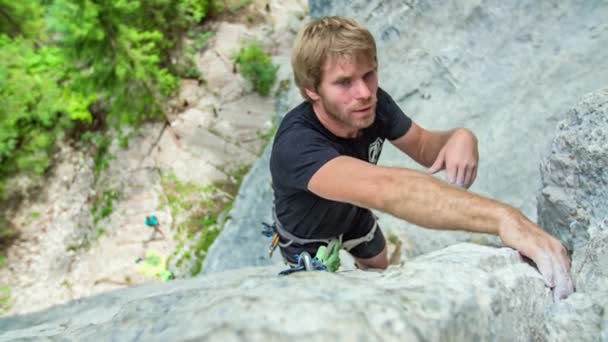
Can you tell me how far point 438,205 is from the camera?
1.70m

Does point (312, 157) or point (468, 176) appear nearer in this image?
point (312, 157)

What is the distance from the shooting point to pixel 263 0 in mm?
12125

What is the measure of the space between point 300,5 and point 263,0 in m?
1.10

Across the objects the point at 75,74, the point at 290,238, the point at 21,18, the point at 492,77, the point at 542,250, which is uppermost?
the point at 21,18

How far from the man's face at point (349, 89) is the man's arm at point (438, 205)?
0.47m

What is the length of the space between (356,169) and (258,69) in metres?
8.40

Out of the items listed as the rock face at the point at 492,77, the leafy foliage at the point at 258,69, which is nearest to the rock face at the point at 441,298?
the rock face at the point at 492,77

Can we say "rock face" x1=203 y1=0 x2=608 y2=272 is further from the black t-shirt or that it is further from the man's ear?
the man's ear

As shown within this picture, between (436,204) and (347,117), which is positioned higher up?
(347,117)

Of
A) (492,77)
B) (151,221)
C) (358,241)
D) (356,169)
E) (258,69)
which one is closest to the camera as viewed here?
(356,169)

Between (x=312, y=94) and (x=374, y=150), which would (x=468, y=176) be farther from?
(x=312, y=94)

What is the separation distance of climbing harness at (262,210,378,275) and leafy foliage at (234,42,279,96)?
22.6ft

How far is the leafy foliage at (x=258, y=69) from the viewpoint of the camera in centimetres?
984

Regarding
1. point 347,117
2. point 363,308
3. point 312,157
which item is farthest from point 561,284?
point 347,117
